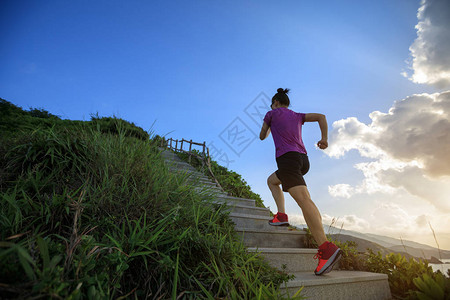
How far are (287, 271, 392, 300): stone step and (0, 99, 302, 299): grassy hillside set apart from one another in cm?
26

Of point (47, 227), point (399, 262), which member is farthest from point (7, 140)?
point (399, 262)

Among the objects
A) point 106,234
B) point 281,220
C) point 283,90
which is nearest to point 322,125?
point 283,90

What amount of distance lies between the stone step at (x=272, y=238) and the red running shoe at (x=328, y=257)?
0.79 m

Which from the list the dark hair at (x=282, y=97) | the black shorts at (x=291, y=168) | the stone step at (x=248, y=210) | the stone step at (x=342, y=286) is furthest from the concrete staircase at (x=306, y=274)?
the dark hair at (x=282, y=97)

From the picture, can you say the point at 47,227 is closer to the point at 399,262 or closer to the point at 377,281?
the point at 377,281

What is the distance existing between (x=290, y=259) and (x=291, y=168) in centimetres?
89

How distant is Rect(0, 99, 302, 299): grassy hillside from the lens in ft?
2.93

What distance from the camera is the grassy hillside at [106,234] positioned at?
893 millimetres

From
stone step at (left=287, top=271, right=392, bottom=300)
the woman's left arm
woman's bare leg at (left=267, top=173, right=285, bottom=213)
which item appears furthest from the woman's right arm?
stone step at (left=287, top=271, right=392, bottom=300)

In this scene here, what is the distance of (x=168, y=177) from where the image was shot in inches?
93.6

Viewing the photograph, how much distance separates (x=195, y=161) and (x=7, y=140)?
740 cm

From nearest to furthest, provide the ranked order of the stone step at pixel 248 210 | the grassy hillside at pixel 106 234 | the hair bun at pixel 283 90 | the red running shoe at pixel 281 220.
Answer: the grassy hillside at pixel 106 234, the red running shoe at pixel 281 220, the hair bun at pixel 283 90, the stone step at pixel 248 210

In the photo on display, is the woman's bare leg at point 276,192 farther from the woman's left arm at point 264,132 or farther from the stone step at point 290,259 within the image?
the stone step at point 290,259

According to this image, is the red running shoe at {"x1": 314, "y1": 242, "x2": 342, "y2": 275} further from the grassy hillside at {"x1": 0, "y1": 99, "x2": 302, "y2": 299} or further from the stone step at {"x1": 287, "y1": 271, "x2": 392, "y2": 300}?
the grassy hillside at {"x1": 0, "y1": 99, "x2": 302, "y2": 299}
